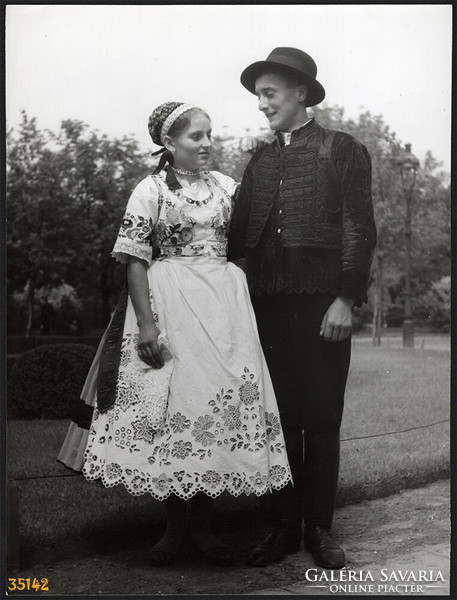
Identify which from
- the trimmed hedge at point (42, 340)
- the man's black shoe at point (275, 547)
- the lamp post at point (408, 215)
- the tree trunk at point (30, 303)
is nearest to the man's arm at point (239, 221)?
the trimmed hedge at point (42, 340)

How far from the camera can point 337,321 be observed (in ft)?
12.6

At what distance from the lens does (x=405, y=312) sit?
5.00m

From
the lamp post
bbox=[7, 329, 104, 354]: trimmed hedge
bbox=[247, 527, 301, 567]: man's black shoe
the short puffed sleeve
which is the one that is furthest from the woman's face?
bbox=[247, 527, 301, 567]: man's black shoe

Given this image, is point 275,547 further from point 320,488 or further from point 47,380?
point 47,380

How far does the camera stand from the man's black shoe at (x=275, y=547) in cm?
388

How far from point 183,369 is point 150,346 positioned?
199mm

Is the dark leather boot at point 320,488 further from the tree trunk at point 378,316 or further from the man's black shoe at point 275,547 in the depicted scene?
the tree trunk at point 378,316

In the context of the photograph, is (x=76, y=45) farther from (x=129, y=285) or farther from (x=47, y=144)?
(x=129, y=285)

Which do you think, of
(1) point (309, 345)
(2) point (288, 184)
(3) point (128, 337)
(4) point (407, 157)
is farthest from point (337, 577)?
(4) point (407, 157)

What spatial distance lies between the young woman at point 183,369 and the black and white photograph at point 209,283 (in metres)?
0.01

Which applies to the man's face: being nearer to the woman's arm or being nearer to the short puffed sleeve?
the short puffed sleeve

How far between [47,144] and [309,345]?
193 cm

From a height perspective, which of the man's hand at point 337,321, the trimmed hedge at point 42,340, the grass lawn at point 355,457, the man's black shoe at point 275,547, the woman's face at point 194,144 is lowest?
the man's black shoe at point 275,547

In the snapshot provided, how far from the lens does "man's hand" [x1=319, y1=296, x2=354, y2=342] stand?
152 inches
